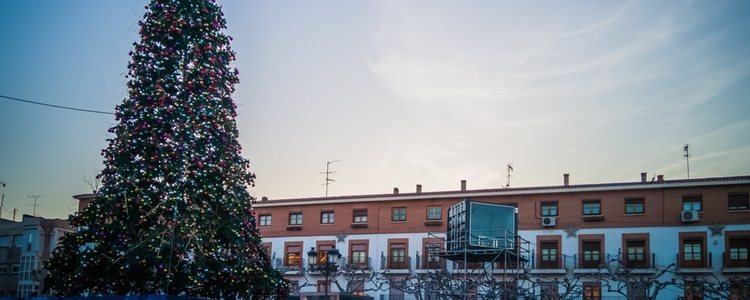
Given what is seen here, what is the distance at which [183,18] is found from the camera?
78.7 ft

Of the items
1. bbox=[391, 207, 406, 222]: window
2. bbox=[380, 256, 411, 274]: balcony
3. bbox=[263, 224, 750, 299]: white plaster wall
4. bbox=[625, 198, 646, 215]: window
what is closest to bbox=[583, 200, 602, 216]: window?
bbox=[263, 224, 750, 299]: white plaster wall

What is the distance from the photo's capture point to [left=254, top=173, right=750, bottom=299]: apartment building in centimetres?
4228

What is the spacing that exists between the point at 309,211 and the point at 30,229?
2498 cm

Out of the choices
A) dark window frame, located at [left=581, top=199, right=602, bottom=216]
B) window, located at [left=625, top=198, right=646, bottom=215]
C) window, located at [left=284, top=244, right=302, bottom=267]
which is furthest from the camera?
window, located at [left=284, top=244, right=302, bottom=267]

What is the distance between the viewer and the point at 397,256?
50.1 meters

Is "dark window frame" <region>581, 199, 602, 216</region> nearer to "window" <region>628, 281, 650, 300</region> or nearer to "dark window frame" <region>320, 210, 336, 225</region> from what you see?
"window" <region>628, 281, 650, 300</region>

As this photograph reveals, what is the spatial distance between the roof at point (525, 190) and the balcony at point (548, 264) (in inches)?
146

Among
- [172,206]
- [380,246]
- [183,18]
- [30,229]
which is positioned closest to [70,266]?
[172,206]

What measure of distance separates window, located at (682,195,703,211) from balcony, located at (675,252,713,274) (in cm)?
249

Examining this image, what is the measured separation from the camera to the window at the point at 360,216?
170 ft

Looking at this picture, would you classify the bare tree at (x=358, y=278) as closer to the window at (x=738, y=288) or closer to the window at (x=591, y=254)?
the window at (x=591, y=254)

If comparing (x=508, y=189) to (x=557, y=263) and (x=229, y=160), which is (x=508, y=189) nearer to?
(x=557, y=263)

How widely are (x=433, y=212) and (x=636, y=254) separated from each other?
12210mm

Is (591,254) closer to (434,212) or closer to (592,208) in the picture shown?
(592,208)
